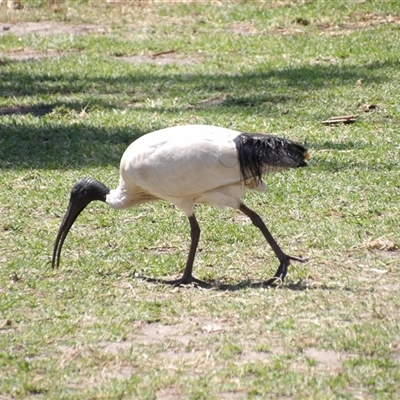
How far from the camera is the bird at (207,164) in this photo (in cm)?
610

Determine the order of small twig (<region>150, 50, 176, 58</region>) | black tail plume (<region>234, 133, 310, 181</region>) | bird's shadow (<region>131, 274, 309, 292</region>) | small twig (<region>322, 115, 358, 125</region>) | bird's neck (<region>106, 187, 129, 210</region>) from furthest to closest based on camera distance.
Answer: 1. small twig (<region>150, 50, 176, 58</region>)
2. small twig (<region>322, 115, 358, 125</region>)
3. bird's neck (<region>106, 187, 129, 210</region>)
4. bird's shadow (<region>131, 274, 309, 292</region>)
5. black tail plume (<region>234, 133, 310, 181</region>)

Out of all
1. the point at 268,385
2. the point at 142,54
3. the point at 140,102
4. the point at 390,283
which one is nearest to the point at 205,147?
the point at 390,283

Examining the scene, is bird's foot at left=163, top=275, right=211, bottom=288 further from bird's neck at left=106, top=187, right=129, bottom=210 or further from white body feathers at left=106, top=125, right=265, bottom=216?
bird's neck at left=106, top=187, right=129, bottom=210

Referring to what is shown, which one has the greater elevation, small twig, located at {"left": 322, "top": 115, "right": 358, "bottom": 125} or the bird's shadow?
the bird's shadow

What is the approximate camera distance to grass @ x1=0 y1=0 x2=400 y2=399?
4914 millimetres

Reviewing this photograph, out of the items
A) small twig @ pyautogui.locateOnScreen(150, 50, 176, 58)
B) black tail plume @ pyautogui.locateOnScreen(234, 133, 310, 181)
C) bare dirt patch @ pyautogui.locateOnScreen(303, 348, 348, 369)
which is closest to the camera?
bare dirt patch @ pyautogui.locateOnScreen(303, 348, 348, 369)

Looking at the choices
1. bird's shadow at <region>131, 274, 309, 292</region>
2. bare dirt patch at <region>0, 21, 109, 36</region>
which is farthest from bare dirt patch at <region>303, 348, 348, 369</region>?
bare dirt patch at <region>0, 21, 109, 36</region>

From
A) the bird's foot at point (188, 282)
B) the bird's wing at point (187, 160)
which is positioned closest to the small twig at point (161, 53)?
the bird's wing at point (187, 160)

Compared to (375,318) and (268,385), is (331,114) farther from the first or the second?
(268,385)

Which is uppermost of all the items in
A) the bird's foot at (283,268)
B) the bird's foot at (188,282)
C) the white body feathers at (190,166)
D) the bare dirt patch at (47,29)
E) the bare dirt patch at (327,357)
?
the white body feathers at (190,166)

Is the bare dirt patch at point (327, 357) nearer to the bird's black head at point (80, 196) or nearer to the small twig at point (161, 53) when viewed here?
the bird's black head at point (80, 196)

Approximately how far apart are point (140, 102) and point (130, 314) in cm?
601

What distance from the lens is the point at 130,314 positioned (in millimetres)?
5723

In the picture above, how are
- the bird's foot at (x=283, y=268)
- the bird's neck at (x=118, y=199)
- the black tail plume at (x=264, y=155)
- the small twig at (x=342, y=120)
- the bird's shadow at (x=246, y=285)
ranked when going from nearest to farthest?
1. the black tail plume at (x=264, y=155)
2. the bird's shadow at (x=246, y=285)
3. the bird's foot at (x=283, y=268)
4. the bird's neck at (x=118, y=199)
5. the small twig at (x=342, y=120)
